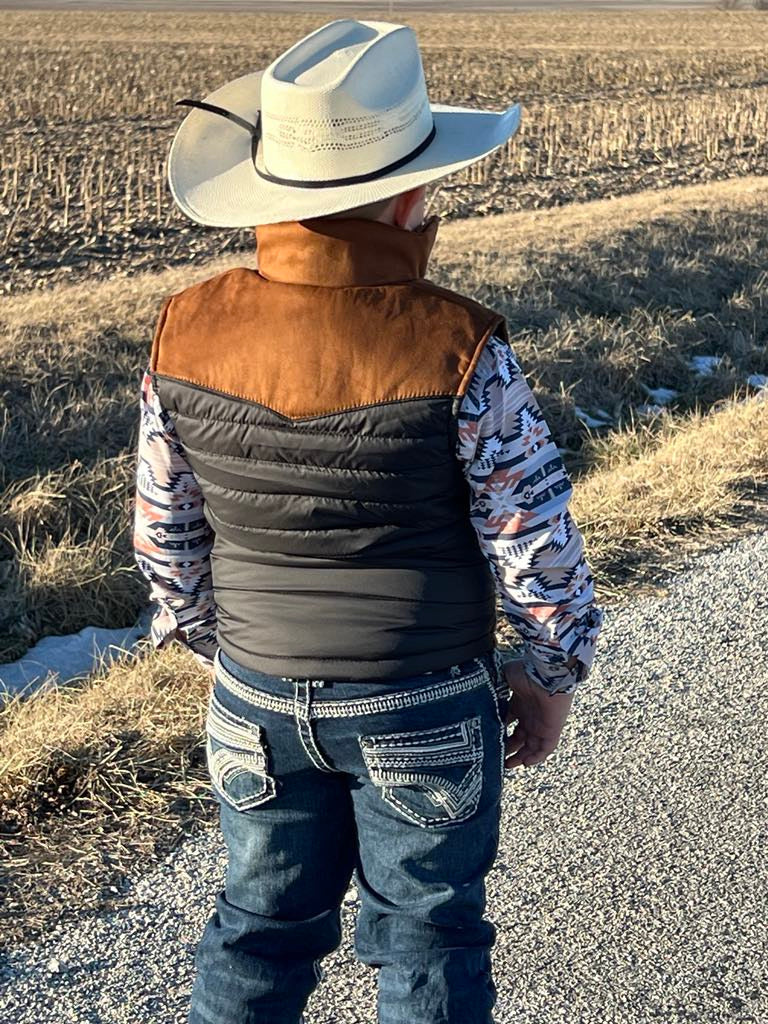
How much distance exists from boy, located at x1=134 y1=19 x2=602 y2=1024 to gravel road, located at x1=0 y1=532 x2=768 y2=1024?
1.86ft

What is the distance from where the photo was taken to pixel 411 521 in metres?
1.72

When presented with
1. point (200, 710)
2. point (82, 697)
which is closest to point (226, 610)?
point (200, 710)

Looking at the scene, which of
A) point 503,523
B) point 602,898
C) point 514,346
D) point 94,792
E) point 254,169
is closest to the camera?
point 503,523

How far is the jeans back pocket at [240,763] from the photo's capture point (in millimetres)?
1799

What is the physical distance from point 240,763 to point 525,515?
549 millimetres

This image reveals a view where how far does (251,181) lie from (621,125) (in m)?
20.9

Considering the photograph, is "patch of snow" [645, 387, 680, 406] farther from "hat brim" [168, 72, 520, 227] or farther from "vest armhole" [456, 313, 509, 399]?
"vest armhole" [456, 313, 509, 399]

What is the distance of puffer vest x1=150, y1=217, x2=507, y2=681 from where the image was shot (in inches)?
64.7

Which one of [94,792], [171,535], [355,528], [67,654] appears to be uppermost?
[355,528]

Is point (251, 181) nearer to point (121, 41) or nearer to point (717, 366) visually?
point (717, 366)

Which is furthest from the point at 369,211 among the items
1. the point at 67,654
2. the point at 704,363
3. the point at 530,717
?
the point at 704,363

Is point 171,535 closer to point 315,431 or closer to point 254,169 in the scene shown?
point 315,431

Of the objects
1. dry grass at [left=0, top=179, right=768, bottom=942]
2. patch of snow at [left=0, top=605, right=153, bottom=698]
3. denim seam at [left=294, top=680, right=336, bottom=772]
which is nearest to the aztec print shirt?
denim seam at [left=294, top=680, right=336, bottom=772]

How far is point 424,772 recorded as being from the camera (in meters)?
1.74
